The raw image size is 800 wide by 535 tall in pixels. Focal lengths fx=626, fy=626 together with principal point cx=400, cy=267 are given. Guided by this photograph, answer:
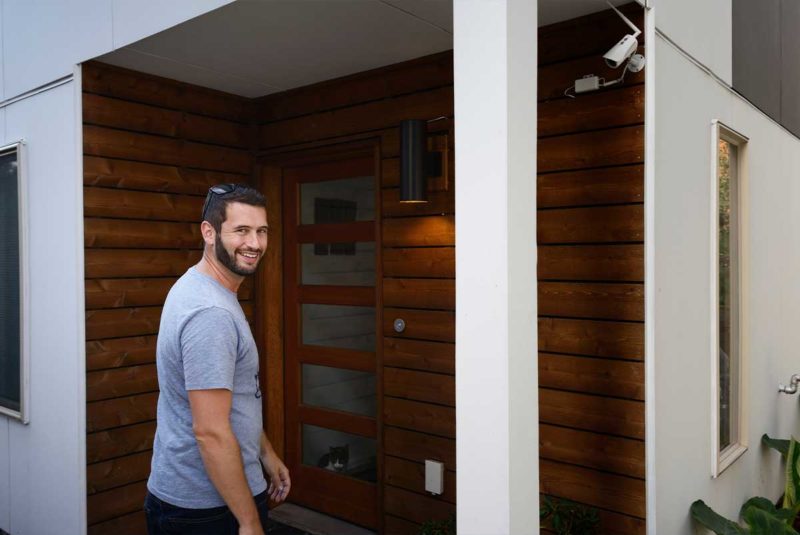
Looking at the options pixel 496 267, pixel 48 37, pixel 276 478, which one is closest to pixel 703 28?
pixel 496 267

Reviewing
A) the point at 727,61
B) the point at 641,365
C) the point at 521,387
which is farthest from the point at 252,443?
the point at 727,61

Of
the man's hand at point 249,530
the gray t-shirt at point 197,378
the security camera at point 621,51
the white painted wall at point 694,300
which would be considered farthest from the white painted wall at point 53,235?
the white painted wall at point 694,300

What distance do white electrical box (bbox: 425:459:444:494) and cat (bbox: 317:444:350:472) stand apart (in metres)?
0.72

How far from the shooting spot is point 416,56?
10.3 ft

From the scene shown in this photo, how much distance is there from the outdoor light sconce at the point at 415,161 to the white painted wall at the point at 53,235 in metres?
1.26

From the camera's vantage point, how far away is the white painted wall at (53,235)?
121 inches

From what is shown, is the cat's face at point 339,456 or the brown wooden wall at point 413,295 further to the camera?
the cat's face at point 339,456

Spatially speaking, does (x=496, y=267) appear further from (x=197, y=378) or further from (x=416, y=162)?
(x=416, y=162)

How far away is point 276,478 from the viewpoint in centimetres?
211

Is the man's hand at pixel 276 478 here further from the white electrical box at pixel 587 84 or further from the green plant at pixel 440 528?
the white electrical box at pixel 587 84

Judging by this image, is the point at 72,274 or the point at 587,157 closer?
the point at 587,157

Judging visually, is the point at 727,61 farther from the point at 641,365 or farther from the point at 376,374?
the point at 376,374

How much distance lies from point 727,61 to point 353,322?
97.2 inches

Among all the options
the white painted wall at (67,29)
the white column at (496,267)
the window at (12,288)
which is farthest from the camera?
the window at (12,288)
